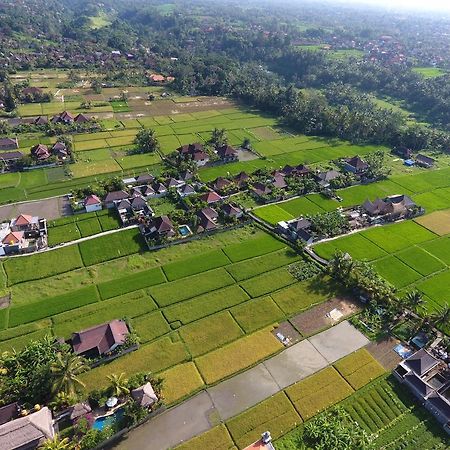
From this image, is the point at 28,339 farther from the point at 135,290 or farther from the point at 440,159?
the point at 440,159

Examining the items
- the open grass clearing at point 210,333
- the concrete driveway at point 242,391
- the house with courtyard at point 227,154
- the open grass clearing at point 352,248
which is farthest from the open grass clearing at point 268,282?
the house with courtyard at point 227,154

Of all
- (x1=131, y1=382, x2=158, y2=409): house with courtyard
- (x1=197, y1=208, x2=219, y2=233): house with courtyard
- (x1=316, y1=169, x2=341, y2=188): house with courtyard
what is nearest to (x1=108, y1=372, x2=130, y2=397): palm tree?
(x1=131, y1=382, x2=158, y2=409): house with courtyard

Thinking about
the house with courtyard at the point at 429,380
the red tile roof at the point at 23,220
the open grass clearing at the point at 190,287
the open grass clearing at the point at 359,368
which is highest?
the house with courtyard at the point at 429,380

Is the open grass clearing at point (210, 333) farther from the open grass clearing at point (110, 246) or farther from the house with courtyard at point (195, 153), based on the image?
the house with courtyard at point (195, 153)

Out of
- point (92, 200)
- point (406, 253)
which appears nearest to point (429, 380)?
point (406, 253)

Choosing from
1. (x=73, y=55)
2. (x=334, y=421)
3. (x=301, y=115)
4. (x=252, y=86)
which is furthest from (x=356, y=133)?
(x=73, y=55)

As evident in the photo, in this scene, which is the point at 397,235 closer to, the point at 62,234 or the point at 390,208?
the point at 390,208
